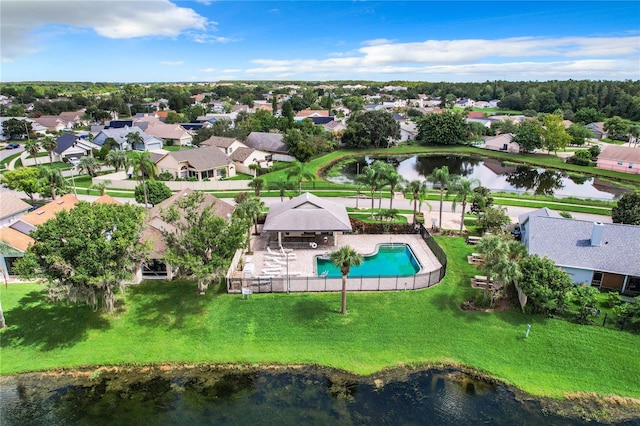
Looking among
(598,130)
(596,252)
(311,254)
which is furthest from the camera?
(598,130)

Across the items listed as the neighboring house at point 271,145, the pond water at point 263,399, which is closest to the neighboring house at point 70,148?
the neighboring house at point 271,145

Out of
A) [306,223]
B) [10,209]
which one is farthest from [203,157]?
[306,223]

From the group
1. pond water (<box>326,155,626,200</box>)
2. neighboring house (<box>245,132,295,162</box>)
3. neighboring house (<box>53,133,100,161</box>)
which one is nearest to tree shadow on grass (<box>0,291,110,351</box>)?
pond water (<box>326,155,626,200</box>)

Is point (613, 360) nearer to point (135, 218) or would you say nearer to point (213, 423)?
point (213, 423)

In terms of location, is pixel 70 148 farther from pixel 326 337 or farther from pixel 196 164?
pixel 326 337

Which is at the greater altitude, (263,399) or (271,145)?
(271,145)

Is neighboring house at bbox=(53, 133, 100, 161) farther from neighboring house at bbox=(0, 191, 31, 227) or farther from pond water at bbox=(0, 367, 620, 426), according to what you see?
pond water at bbox=(0, 367, 620, 426)

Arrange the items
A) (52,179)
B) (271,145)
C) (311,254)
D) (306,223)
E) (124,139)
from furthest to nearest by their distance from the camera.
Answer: (124,139), (271,145), (52,179), (306,223), (311,254)

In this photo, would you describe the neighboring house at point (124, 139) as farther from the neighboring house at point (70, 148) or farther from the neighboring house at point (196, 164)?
the neighboring house at point (196, 164)
